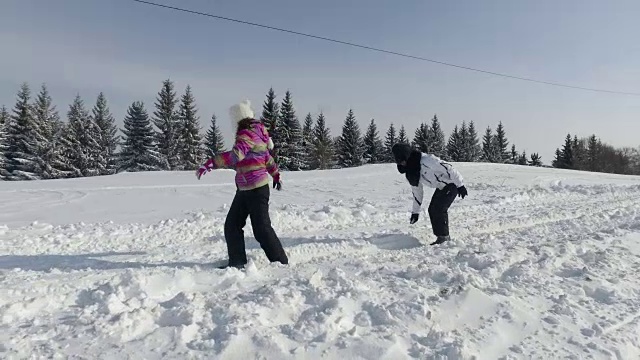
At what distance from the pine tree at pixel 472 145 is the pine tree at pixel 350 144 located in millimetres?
23235

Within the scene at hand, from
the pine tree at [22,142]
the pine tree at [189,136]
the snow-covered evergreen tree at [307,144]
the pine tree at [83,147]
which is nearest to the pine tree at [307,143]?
the snow-covered evergreen tree at [307,144]

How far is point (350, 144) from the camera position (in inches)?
2265

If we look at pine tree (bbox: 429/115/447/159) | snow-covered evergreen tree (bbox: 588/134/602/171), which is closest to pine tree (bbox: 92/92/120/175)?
pine tree (bbox: 429/115/447/159)

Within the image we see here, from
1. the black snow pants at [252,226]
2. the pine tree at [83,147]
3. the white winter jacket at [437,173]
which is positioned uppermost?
the pine tree at [83,147]

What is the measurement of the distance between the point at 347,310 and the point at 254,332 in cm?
77

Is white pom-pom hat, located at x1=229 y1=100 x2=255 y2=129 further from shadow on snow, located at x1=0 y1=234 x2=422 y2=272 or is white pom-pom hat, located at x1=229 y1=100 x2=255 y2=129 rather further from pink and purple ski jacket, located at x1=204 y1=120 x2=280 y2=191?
shadow on snow, located at x1=0 y1=234 x2=422 y2=272

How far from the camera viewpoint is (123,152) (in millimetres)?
49656

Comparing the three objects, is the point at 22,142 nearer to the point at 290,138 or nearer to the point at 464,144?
the point at 290,138

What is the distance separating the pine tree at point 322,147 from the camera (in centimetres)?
5912

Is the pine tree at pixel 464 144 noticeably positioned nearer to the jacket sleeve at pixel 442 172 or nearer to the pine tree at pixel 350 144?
the pine tree at pixel 350 144

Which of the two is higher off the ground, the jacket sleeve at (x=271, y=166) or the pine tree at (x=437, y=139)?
the pine tree at (x=437, y=139)

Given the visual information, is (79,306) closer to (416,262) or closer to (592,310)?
(416,262)

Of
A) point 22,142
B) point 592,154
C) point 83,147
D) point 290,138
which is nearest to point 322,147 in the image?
point 290,138

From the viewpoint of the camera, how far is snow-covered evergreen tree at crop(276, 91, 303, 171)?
47.8m
